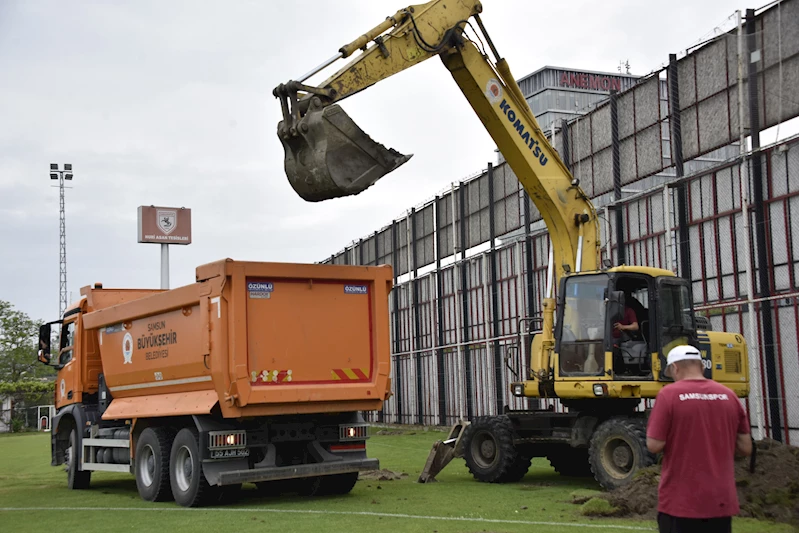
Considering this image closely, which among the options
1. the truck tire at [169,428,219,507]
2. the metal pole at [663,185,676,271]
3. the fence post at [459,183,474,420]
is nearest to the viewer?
the truck tire at [169,428,219,507]

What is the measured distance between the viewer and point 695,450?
5660mm

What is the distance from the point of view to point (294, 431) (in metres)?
13.6

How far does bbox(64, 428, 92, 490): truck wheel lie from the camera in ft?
55.6

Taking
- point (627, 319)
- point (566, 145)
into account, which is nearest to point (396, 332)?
point (566, 145)

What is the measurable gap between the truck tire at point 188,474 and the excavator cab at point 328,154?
374 centimetres

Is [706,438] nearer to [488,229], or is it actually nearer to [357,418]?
[357,418]

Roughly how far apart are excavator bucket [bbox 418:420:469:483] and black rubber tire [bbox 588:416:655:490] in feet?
9.34

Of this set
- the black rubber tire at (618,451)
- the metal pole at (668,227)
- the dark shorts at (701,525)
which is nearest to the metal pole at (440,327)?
the metal pole at (668,227)

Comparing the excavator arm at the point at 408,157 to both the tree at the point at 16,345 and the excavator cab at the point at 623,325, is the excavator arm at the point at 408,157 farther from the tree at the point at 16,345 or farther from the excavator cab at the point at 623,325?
the tree at the point at 16,345

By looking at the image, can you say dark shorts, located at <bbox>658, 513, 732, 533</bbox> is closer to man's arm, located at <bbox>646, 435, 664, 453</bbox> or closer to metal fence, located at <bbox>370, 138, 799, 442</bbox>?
man's arm, located at <bbox>646, 435, 664, 453</bbox>

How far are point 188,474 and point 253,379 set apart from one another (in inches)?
70.5

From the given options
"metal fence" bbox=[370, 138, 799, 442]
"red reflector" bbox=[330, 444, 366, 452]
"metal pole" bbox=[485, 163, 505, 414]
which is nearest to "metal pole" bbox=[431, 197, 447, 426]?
"metal fence" bbox=[370, 138, 799, 442]

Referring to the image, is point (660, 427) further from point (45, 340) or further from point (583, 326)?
point (45, 340)

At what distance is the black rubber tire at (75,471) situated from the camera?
16.9 metres
